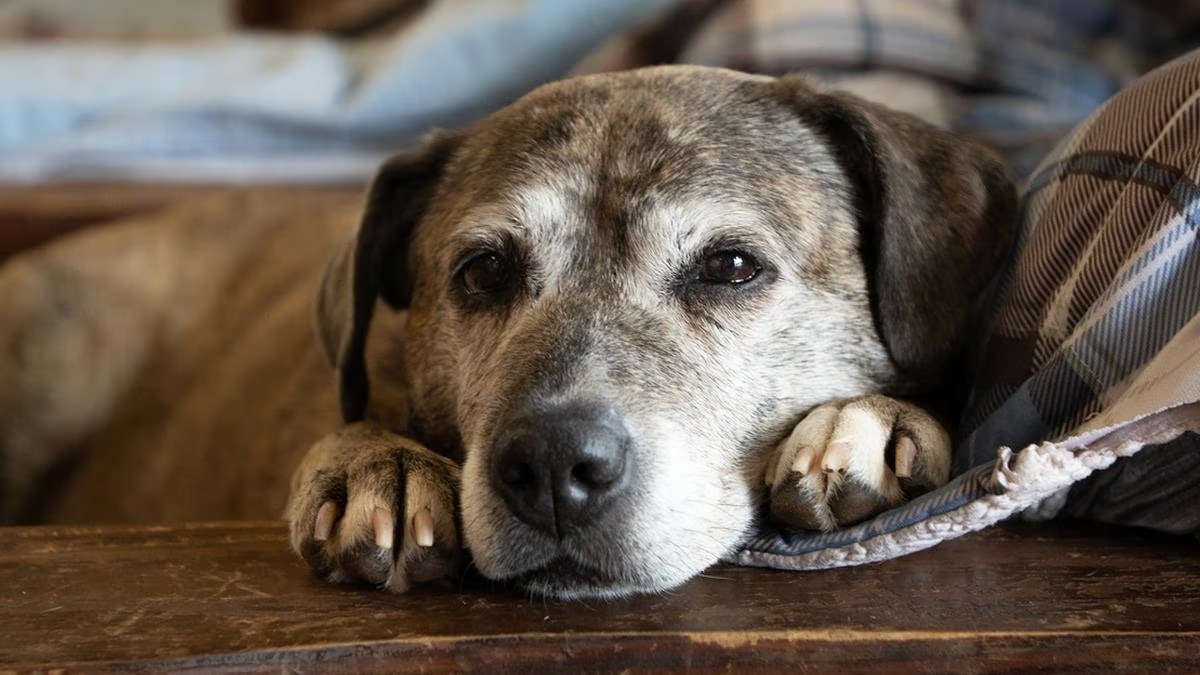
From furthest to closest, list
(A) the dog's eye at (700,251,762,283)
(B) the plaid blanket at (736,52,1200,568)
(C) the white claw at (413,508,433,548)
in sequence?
(A) the dog's eye at (700,251,762,283) → (C) the white claw at (413,508,433,548) → (B) the plaid blanket at (736,52,1200,568)

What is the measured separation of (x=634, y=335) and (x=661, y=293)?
11 cm

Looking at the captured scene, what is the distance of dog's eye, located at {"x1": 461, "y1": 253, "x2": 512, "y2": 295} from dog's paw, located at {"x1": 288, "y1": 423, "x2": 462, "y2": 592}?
0.30 meters

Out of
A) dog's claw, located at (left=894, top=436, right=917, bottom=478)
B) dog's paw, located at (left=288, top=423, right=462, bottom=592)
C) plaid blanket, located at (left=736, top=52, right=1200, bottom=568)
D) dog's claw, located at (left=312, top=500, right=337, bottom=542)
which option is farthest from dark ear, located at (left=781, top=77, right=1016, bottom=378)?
dog's claw, located at (left=312, top=500, right=337, bottom=542)

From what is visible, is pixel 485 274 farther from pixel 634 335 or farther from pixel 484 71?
pixel 484 71

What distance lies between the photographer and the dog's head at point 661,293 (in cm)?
130

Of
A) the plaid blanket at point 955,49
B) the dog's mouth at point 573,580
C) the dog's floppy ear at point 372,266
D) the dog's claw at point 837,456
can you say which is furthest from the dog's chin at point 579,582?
the plaid blanket at point 955,49

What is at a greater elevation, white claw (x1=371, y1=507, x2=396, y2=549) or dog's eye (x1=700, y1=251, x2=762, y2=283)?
dog's eye (x1=700, y1=251, x2=762, y2=283)

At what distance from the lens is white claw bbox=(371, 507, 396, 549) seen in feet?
4.15

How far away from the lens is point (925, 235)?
162cm

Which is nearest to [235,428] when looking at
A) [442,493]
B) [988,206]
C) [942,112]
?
[442,493]

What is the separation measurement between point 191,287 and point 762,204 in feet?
6.17

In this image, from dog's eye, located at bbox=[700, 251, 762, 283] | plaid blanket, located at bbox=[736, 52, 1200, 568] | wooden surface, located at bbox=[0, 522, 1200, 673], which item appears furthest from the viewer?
dog's eye, located at bbox=[700, 251, 762, 283]

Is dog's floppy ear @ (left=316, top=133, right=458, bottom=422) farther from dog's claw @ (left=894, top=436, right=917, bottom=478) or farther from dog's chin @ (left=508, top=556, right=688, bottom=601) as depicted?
dog's claw @ (left=894, top=436, right=917, bottom=478)

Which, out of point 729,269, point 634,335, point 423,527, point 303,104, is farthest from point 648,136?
point 303,104
